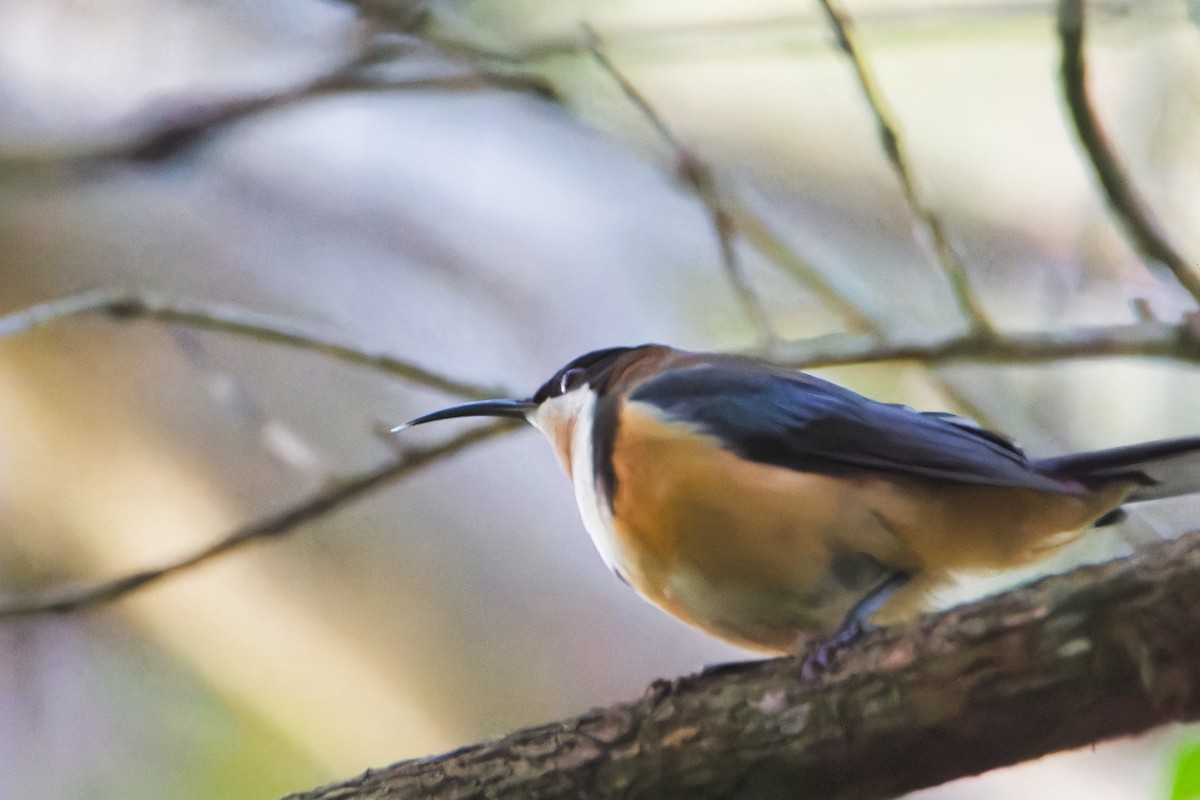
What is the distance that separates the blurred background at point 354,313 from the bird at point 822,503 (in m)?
1.71

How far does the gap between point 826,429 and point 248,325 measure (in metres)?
1.48

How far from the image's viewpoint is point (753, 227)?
10.6ft

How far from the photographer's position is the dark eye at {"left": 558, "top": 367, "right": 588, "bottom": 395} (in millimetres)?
3061

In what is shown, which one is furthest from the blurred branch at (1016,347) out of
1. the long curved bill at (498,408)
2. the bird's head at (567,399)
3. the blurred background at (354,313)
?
the blurred background at (354,313)

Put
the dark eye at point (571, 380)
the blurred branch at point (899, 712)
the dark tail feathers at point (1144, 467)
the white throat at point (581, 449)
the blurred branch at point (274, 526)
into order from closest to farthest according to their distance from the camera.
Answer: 1. the blurred branch at point (899, 712)
2. the dark tail feathers at point (1144, 467)
3. the white throat at point (581, 449)
4. the blurred branch at point (274, 526)
5. the dark eye at point (571, 380)

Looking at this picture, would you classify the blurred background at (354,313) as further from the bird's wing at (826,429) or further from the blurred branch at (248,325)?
the bird's wing at (826,429)

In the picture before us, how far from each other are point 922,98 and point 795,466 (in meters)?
2.45

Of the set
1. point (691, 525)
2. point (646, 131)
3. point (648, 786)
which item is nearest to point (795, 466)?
point (691, 525)

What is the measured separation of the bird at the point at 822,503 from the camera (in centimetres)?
231

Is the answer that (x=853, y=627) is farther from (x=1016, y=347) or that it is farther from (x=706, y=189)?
(x=706, y=189)

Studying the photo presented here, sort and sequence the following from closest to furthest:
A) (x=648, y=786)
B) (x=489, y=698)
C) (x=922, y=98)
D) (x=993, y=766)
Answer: (x=993, y=766), (x=648, y=786), (x=922, y=98), (x=489, y=698)

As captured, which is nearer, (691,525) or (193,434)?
(691,525)

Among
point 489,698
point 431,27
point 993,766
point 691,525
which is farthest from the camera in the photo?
point 489,698

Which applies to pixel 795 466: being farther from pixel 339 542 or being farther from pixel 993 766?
pixel 339 542
